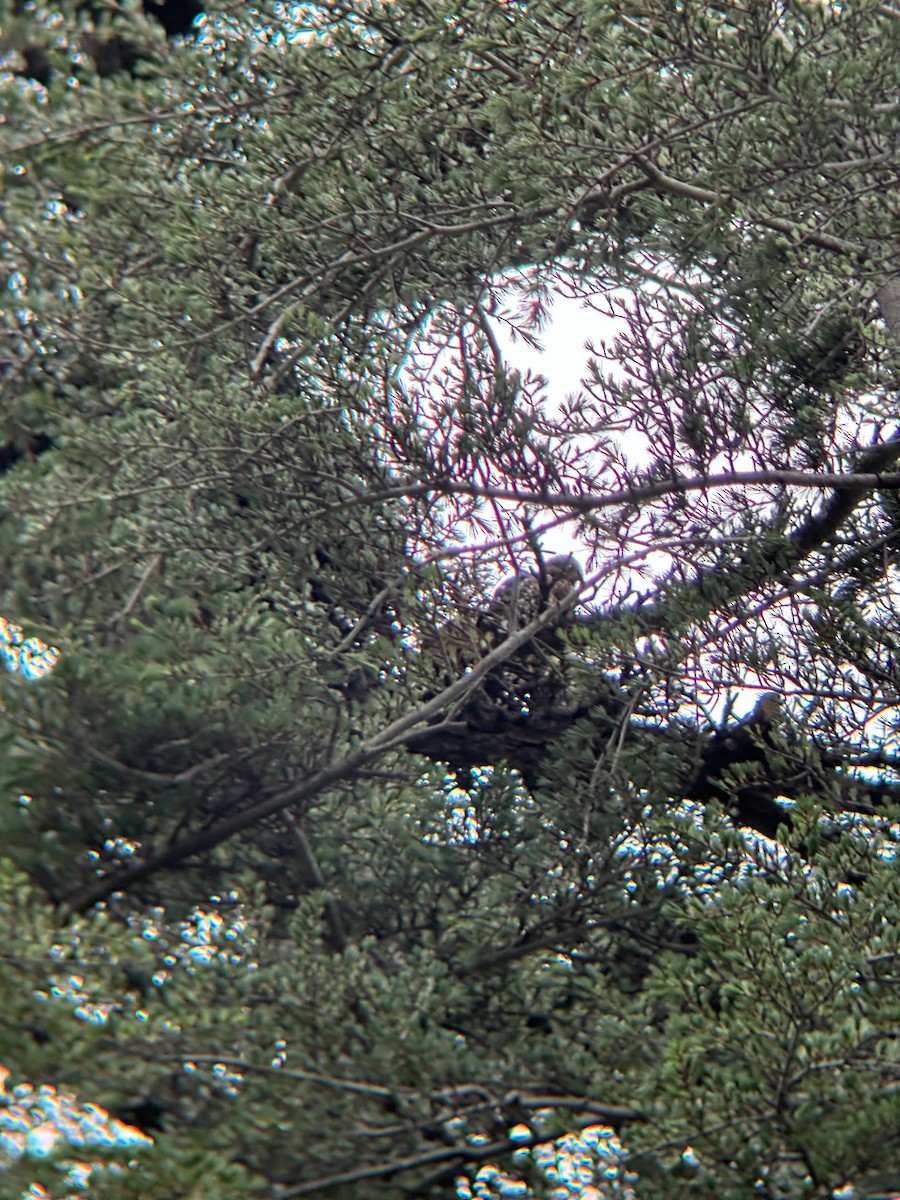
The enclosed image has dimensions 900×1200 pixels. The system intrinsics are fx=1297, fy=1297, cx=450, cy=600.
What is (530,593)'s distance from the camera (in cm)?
520

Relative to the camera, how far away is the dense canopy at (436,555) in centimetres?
370

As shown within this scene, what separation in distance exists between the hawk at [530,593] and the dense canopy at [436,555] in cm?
2

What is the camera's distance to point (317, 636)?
4504 millimetres

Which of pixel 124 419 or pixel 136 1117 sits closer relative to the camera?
pixel 136 1117

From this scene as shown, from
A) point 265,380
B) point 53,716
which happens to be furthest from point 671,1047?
point 265,380

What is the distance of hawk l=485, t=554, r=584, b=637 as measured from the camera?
4488 millimetres

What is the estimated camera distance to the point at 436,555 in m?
4.34

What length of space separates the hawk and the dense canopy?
24 mm

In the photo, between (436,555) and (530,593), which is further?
(530,593)

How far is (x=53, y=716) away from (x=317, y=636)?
0.95 metres

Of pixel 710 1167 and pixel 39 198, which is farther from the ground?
pixel 39 198

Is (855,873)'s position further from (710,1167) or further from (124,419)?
→ (124,419)

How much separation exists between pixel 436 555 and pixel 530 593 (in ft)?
3.07

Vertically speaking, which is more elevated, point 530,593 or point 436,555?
point 530,593
